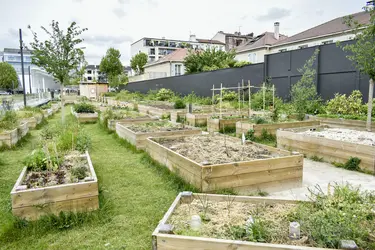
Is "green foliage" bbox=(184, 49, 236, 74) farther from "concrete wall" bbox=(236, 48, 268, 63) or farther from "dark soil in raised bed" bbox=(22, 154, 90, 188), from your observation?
"dark soil in raised bed" bbox=(22, 154, 90, 188)

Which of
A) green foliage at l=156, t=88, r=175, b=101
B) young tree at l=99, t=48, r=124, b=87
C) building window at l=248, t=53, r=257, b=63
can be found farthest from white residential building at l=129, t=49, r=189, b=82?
green foliage at l=156, t=88, r=175, b=101

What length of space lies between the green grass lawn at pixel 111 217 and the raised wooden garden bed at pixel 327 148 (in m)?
3.15

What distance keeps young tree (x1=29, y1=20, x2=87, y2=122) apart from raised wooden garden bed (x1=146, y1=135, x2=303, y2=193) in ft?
24.2

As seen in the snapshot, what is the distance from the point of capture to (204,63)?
2533 centimetres

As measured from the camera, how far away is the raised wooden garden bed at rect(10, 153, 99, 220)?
322 centimetres

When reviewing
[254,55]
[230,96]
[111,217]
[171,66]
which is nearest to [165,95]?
[230,96]

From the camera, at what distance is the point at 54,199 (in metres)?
3.34

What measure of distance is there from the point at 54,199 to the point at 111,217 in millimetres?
693

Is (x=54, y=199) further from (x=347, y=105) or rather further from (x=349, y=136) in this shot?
(x=347, y=105)

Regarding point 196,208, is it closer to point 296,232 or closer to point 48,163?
point 296,232

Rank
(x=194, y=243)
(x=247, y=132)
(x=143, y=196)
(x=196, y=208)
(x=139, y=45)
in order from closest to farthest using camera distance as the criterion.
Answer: (x=194, y=243) → (x=196, y=208) → (x=143, y=196) → (x=247, y=132) → (x=139, y=45)

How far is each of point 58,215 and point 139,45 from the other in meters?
70.1

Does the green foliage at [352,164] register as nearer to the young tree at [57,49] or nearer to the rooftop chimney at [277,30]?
the young tree at [57,49]

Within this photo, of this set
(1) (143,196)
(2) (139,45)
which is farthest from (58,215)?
(2) (139,45)
